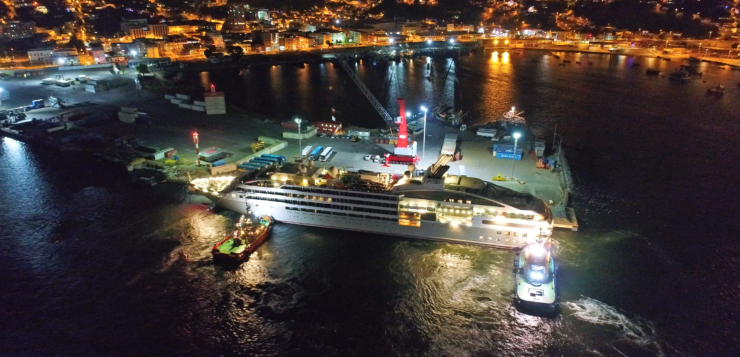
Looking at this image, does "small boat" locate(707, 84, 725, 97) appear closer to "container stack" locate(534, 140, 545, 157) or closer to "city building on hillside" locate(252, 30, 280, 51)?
"container stack" locate(534, 140, 545, 157)

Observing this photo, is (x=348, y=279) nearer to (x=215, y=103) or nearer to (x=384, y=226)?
(x=384, y=226)

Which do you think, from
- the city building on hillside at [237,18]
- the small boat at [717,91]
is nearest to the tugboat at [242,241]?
the small boat at [717,91]

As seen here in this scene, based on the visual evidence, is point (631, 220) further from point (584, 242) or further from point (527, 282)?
point (527, 282)

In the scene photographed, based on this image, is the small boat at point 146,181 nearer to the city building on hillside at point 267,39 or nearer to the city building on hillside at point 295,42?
the city building on hillside at point 267,39

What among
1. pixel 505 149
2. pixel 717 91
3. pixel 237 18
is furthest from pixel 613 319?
pixel 237 18

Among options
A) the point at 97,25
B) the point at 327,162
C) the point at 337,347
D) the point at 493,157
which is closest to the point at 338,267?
the point at 337,347

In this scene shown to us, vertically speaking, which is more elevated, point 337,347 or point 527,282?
point 527,282

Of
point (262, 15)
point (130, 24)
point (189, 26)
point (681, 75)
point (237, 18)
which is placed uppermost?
point (262, 15)
